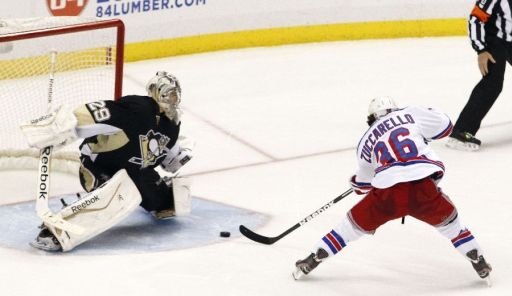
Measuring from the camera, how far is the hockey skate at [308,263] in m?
4.23

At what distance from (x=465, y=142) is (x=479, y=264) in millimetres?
1864

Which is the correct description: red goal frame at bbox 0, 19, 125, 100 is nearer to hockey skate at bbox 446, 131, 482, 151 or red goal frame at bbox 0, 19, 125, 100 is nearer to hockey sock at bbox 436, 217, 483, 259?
hockey skate at bbox 446, 131, 482, 151

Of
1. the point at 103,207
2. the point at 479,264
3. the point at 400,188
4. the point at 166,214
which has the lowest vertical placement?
the point at 166,214

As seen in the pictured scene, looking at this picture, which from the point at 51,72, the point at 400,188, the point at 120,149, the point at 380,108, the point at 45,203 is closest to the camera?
the point at 400,188

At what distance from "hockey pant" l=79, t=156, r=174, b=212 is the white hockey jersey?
90 cm

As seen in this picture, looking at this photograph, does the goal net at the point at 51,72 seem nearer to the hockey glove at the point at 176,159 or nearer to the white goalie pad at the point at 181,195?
the hockey glove at the point at 176,159

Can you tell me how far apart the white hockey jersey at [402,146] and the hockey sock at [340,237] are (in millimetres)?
159

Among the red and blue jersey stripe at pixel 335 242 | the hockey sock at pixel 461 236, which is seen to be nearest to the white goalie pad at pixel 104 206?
the red and blue jersey stripe at pixel 335 242

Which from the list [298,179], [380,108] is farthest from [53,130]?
[298,179]

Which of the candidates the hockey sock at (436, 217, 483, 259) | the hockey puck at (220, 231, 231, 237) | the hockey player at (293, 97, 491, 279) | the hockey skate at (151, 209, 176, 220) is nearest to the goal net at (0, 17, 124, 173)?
the hockey skate at (151, 209, 176, 220)

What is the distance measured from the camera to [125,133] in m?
4.61

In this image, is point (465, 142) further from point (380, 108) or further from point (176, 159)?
point (380, 108)

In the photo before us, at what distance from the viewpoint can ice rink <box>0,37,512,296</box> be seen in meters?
4.30

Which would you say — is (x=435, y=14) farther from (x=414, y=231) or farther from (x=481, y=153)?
(x=414, y=231)
